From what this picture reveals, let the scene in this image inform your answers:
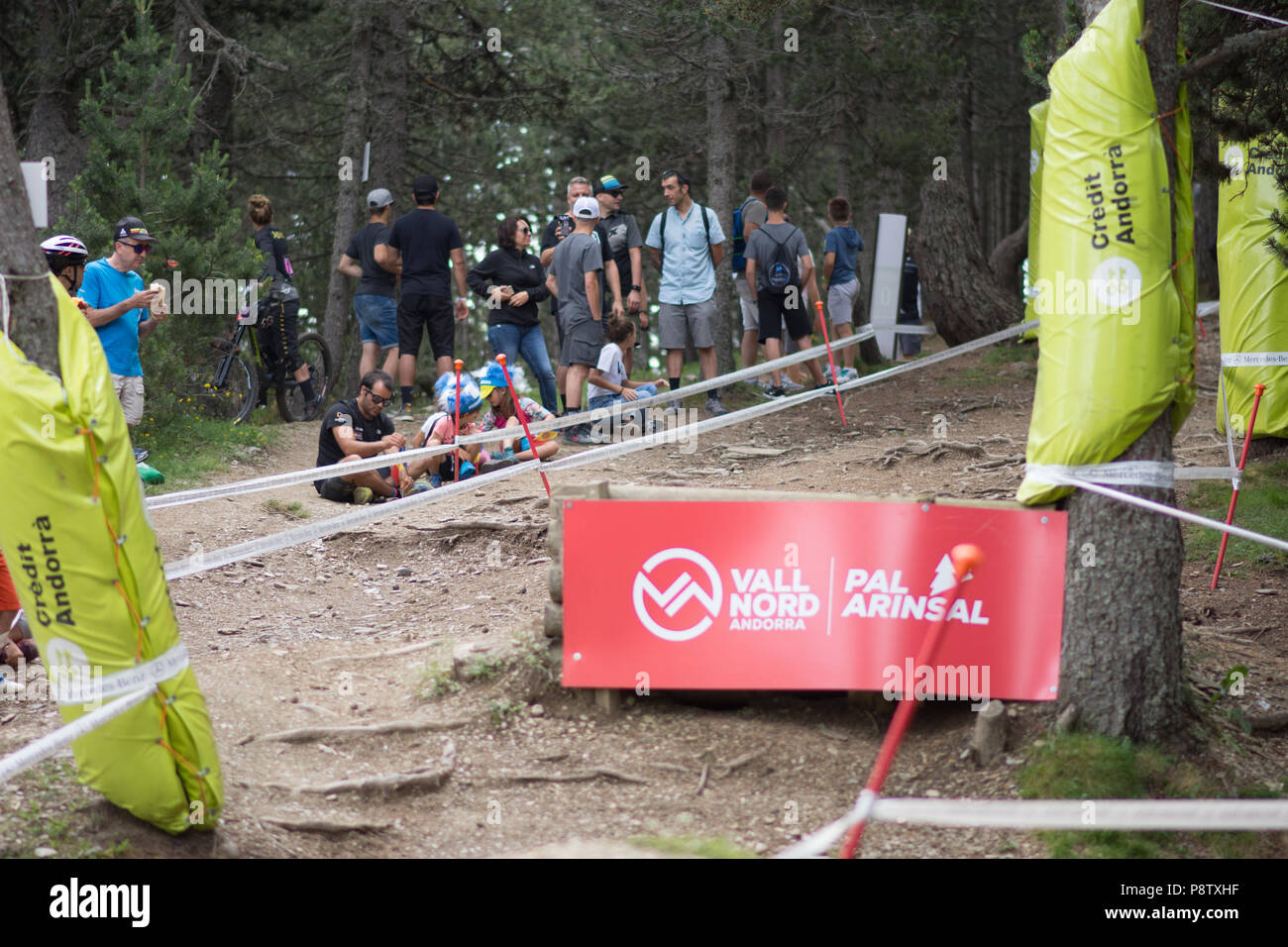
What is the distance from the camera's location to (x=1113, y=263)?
521 centimetres

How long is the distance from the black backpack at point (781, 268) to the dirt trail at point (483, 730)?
3496 mm

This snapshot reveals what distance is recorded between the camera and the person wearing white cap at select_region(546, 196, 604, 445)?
1076 centimetres

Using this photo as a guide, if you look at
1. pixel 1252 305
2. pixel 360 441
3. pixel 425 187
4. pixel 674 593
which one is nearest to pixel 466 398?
pixel 360 441

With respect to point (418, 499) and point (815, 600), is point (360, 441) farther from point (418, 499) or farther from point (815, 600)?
point (815, 600)

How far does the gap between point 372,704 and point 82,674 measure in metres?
1.92

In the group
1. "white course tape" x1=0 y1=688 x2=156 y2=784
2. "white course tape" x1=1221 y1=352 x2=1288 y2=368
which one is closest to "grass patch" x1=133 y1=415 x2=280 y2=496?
"white course tape" x1=0 y1=688 x2=156 y2=784

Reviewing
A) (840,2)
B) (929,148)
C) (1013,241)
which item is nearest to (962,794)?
(929,148)

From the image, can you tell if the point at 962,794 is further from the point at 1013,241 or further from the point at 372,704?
the point at 1013,241

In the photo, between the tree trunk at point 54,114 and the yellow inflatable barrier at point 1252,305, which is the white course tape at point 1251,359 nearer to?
the yellow inflatable barrier at point 1252,305

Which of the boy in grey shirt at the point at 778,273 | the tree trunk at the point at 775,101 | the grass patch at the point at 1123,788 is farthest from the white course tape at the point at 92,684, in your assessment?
the tree trunk at the point at 775,101

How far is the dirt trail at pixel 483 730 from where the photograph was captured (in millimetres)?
4898

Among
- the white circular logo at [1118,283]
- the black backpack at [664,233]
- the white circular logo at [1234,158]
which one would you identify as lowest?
the white circular logo at [1118,283]

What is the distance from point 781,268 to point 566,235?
6.69 ft

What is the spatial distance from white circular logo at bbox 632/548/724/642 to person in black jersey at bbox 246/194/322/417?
8.01 metres
